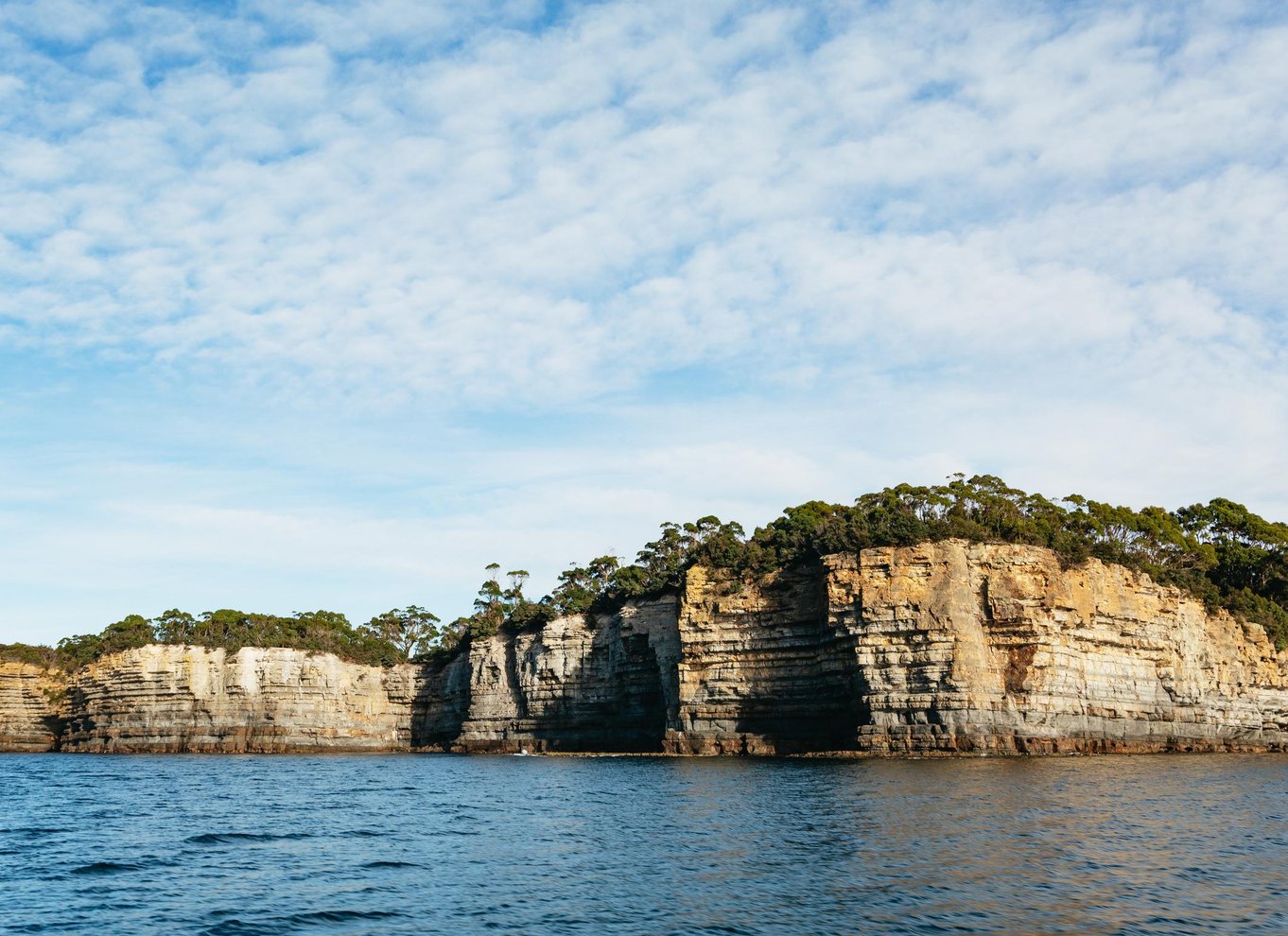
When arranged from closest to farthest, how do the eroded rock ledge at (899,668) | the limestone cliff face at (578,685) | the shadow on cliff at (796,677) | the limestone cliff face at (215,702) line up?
1. the eroded rock ledge at (899,668)
2. the shadow on cliff at (796,677)
3. the limestone cliff face at (578,685)
4. the limestone cliff face at (215,702)

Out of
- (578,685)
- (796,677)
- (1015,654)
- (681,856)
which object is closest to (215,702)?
(578,685)

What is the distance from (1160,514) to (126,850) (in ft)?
269

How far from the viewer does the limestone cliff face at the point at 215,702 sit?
95.1 m

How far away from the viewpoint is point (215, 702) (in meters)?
95.4

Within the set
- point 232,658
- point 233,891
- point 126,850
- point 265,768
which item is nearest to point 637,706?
point 265,768

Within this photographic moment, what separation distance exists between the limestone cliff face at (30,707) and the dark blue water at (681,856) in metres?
64.3

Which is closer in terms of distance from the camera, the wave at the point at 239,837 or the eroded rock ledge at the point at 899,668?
the wave at the point at 239,837

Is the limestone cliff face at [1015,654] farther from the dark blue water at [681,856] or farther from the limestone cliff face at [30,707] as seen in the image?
the limestone cliff face at [30,707]

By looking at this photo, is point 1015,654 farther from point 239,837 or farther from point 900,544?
point 239,837

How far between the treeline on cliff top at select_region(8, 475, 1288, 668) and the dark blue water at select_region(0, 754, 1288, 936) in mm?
21208

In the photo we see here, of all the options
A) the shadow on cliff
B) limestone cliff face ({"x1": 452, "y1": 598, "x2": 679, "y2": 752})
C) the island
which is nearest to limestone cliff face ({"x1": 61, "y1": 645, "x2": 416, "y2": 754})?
the island

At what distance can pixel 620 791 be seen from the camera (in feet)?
145

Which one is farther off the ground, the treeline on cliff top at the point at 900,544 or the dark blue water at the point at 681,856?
the treeline on cliff top at the point at 900,544

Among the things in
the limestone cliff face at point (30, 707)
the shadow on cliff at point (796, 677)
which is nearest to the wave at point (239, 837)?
the shadow on cliff at point (796, 677)
